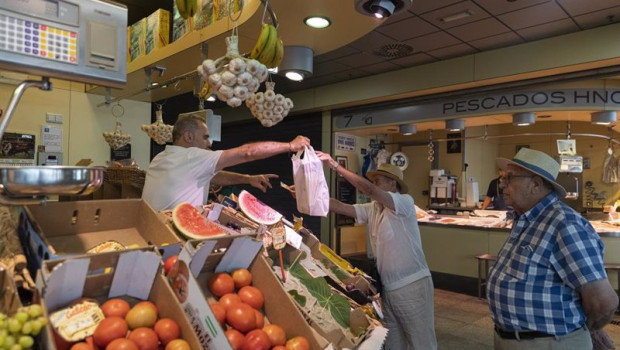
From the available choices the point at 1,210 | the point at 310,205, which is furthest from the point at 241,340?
the point at 310,205

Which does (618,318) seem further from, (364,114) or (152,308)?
(152,308)

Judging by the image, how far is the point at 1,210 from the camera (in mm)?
1558

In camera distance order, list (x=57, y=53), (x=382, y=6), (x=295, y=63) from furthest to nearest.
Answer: (x=295, y=63)
(x=382, y=6)
(x=57, y=53)

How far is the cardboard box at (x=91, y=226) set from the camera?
1.59m

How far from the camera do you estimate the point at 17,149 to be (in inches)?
215

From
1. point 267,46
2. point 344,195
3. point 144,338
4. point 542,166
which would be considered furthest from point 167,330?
point 344,195

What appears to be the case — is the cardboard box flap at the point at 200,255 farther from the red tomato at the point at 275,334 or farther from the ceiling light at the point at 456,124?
the ceiling light at the point at 456,124

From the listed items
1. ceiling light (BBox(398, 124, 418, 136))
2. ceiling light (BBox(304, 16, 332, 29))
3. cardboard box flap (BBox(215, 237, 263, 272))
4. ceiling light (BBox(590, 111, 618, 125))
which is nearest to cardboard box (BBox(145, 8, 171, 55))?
ceiling light (BBox(304, 16, 332, 29))

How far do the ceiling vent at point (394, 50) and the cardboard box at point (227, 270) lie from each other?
4765 mm

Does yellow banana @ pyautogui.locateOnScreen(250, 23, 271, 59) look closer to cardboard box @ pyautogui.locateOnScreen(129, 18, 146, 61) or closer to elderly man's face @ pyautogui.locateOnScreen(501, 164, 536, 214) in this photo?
elderly man's face @ pyautogui.locateOnScreen(501, 164, 536, 214)

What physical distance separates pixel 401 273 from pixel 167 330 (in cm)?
202

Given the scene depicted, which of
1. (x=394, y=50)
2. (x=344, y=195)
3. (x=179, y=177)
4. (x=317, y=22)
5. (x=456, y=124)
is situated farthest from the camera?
(x=344, y=195)

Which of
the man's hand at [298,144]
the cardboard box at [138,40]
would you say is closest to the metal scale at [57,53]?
the man's hand at [298,144]

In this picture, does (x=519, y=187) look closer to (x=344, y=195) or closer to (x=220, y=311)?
(x=220, y=311)
